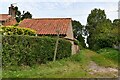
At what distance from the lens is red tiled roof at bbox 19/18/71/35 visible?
3616 cm

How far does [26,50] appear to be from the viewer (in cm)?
2056

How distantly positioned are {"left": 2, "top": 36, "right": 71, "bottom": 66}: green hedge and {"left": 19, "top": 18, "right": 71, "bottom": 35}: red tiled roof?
10.7 meters

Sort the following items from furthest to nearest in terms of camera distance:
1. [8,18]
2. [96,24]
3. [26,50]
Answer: [96,24] → [8,18] → [26,50]

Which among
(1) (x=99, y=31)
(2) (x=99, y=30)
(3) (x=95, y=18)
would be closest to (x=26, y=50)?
(1) (x=99, y=31)

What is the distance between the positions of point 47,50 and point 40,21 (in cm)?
1698

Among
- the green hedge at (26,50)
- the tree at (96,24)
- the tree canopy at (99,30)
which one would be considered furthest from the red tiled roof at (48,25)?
the tree at (96,24)

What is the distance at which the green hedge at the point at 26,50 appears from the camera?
61.0 feet

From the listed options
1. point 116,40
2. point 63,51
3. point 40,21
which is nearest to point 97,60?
point 63,51

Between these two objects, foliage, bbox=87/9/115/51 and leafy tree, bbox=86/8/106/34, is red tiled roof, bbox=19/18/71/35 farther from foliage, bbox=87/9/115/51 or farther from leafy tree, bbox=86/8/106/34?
leafy tree, bbox=86/8/106/34

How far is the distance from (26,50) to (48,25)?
18311 millimetres

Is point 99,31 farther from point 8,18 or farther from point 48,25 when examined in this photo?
point 48,25

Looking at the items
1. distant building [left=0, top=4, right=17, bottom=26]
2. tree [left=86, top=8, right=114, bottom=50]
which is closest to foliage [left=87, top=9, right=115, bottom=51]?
tree [left=86, top=8, right=114, bottom=50]

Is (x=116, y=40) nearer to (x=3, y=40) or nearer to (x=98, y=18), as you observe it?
(x=98, y=18)

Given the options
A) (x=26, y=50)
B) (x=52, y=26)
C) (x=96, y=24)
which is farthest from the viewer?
(x=96, y=24)
